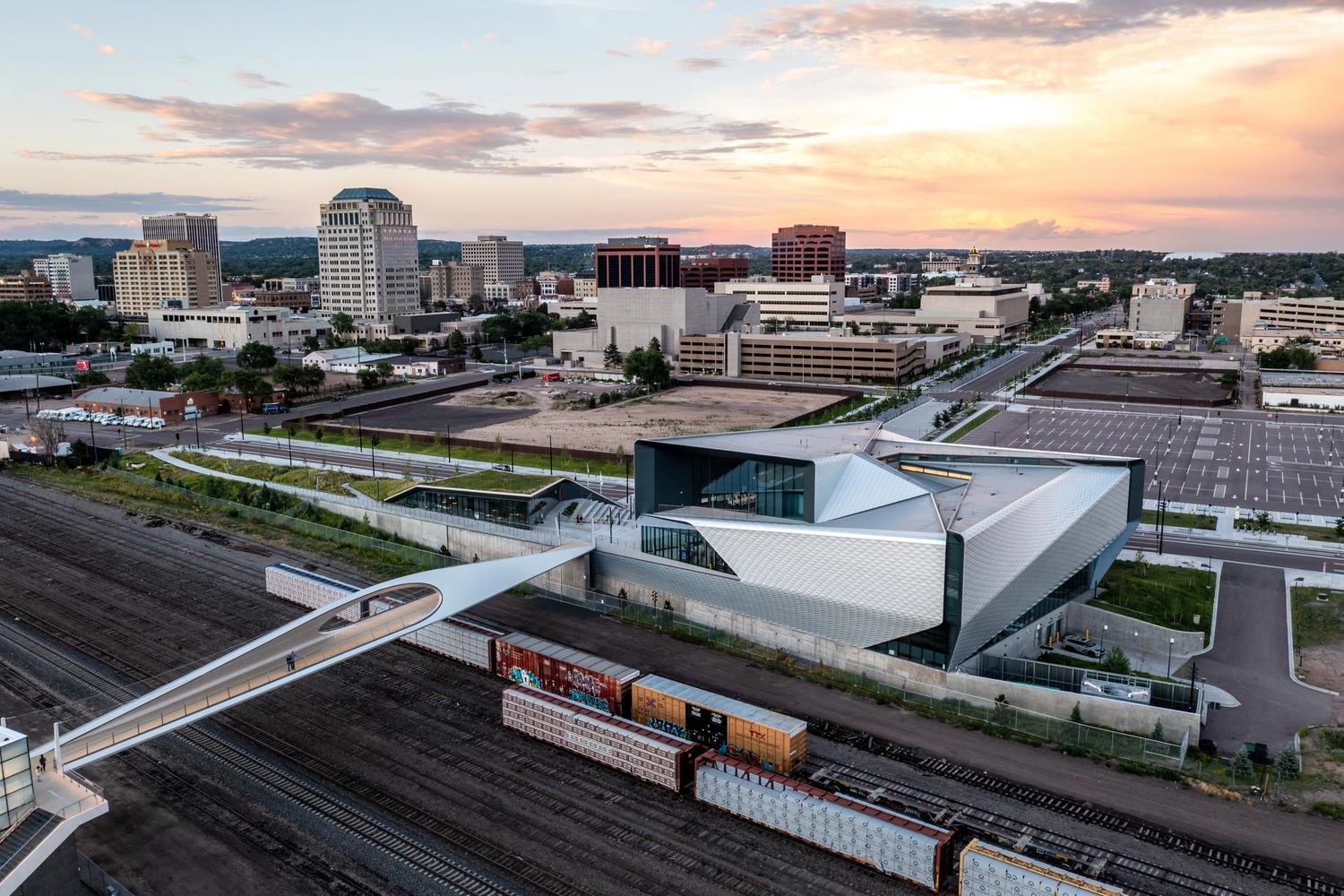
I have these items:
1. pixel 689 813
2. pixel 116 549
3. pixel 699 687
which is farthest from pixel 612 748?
pixel 116 549

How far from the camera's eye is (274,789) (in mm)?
27828

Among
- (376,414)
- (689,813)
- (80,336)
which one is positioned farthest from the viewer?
(80,336)

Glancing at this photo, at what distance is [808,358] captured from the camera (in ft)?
415

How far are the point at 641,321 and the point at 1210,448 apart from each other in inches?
3265

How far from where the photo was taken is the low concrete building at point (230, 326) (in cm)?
15488

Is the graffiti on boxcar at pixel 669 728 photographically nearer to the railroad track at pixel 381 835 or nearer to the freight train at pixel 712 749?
the freight train at pixel 712 749

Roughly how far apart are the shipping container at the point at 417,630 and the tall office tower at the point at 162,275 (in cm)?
16195

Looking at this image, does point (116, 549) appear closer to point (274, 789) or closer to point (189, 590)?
point (189, 590)

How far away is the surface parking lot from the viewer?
62.9 m

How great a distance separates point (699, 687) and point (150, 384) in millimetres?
96369

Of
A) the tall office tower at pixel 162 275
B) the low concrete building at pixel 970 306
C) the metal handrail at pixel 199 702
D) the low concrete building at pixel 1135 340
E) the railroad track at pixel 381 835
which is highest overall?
the tall office tower at pixel 162 275

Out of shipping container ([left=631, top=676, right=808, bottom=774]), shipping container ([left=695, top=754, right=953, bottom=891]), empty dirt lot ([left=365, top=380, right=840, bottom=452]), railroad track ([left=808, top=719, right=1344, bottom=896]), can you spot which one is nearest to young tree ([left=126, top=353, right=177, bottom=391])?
empty dirt lot ([left=365, top=380, right=840, bottom=452])

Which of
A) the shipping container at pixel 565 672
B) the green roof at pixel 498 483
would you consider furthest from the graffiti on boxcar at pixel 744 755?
the green roof at pixel 498 483

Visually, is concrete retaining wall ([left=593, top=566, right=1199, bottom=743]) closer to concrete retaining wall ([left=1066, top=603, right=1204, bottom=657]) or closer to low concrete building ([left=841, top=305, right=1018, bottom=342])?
concrete retaining wall ([left=1066, top=603, right=1204, bottom=657])
